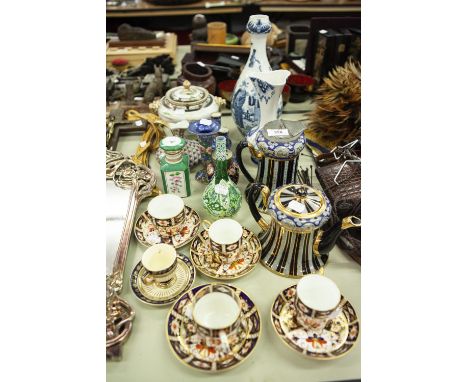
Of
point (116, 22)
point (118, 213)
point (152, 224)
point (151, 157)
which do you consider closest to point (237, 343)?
point (152, 224)

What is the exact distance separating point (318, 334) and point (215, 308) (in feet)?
0.91

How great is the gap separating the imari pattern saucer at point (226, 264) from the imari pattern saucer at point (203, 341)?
12 centimetres

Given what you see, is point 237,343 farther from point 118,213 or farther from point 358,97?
point 358,97

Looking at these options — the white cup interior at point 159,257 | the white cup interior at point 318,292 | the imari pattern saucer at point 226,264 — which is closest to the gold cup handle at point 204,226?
the imari pattern saucer at point 226,264

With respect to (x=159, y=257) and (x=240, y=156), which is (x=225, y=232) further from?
(x=240, y=156)

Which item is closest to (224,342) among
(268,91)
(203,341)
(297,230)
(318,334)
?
(203,341)

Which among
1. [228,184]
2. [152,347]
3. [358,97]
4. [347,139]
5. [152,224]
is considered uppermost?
[358,97]

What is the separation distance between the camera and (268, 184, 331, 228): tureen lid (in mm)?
962

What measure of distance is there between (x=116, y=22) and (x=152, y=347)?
3.32 meters

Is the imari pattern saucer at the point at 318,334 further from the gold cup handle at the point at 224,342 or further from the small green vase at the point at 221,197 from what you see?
the small green vase at the point at 221,197

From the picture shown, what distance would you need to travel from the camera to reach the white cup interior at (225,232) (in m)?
1.09

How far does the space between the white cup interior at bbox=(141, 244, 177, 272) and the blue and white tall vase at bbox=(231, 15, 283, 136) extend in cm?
72

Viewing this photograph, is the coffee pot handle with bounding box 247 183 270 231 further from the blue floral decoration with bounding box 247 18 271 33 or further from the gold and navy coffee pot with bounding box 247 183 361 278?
the blue floral decoration with bounding box 247 18 271 33

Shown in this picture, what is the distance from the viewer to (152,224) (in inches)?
49.3
